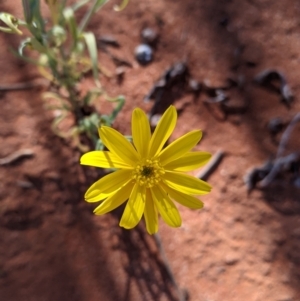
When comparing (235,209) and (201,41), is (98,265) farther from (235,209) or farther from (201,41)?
(201,41)

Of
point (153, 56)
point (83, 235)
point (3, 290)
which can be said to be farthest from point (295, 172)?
point (3, 290)

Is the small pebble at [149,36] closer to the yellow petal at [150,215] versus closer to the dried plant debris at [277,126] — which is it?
the dried plant debris at [277,126]

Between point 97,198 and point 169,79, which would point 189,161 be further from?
point 169,79

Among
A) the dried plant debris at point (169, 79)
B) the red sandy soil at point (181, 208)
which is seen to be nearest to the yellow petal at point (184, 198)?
the red sandy soil at point (181, 208)

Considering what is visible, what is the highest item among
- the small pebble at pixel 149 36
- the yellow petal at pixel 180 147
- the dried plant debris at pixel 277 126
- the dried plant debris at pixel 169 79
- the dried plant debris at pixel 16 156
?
the small pebble at pixel 149 36

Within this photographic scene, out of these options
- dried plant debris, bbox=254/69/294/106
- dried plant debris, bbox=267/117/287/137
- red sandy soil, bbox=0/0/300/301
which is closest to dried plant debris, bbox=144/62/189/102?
red sandy soil, bbox=0/0/300/301

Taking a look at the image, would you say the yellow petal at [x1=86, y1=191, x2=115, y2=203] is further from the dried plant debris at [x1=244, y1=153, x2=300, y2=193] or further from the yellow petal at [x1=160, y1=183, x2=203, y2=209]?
the dried plant debris at [x1=244, y1=153, x2=300, y2=193]
